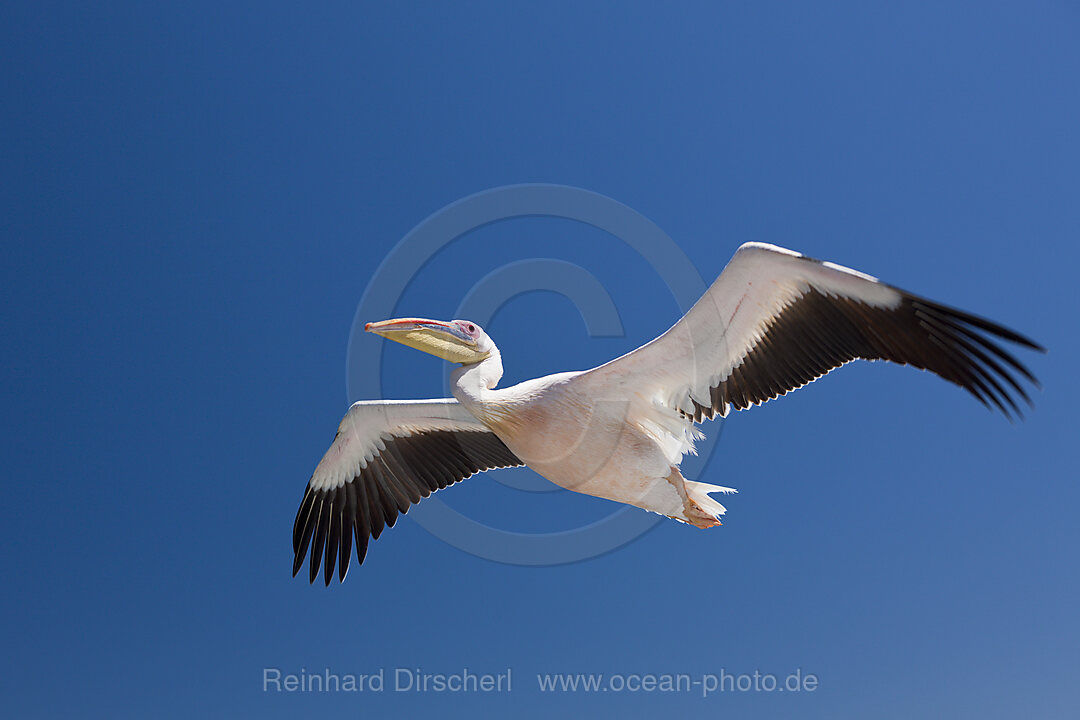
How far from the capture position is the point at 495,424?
683 cm

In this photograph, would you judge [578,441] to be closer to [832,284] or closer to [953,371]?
[832,284]

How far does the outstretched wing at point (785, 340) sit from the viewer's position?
20.2 feet

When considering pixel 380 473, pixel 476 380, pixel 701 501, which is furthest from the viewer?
pixel 380 473

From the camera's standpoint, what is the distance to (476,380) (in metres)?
6.84

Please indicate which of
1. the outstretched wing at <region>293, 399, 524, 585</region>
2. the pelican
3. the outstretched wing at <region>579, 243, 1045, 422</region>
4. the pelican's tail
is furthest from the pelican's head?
the outstretched wing at <region>293, 399, 524, 585</region>

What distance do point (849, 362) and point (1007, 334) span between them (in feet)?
4.43

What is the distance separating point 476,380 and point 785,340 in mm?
2392

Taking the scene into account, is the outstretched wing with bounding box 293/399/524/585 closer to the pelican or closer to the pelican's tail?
the pelican

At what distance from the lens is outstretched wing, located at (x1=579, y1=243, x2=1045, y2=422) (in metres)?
6.14

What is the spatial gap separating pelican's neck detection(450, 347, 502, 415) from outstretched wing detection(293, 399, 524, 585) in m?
1.88

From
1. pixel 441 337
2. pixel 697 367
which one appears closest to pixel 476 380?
pixel 441 337

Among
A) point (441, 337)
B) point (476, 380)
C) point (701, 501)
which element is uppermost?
point (441, 337)

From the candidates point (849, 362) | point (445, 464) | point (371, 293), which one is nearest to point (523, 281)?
point (371, 293)

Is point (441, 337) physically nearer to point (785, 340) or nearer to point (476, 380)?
point (476, 380)
